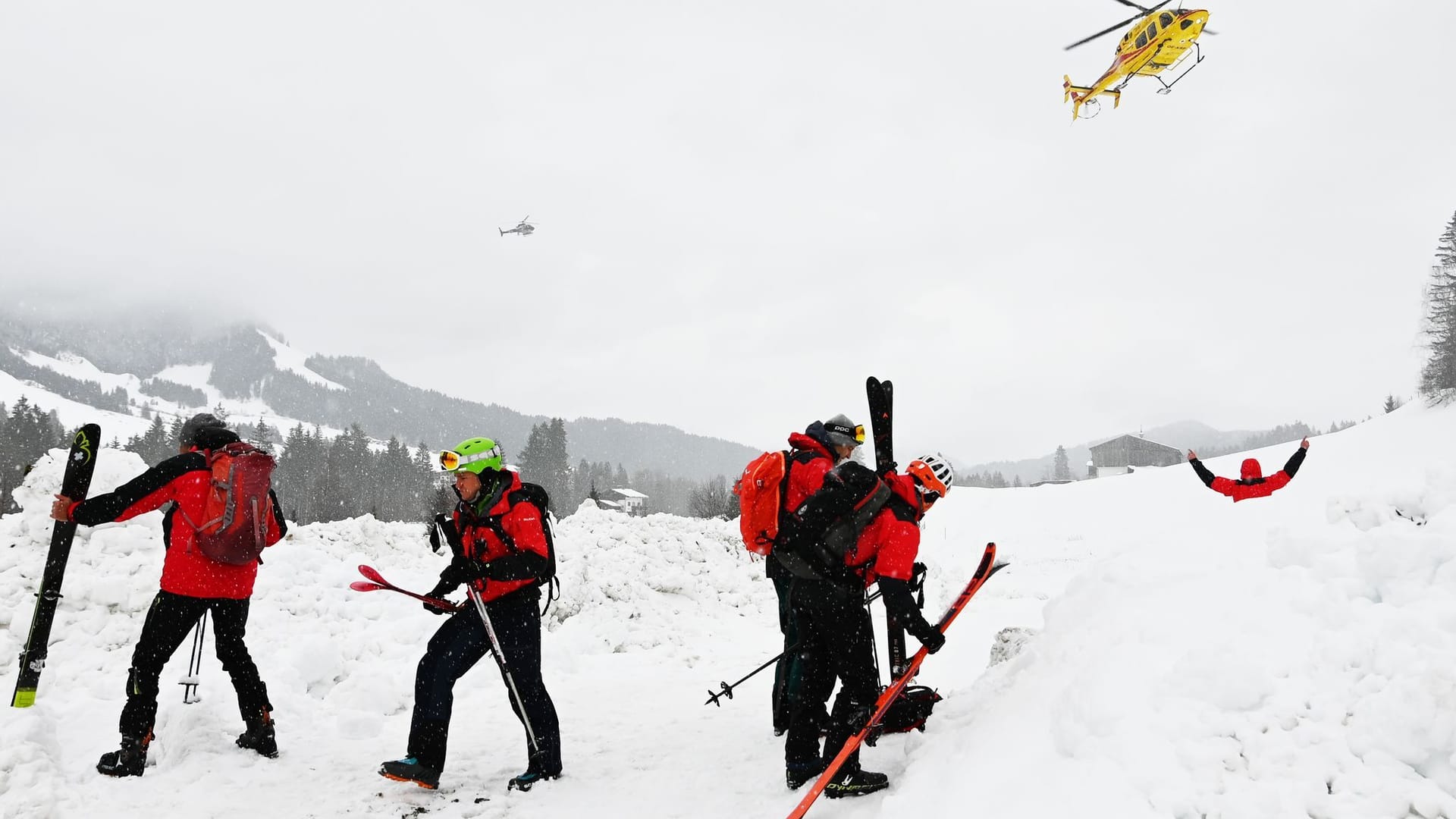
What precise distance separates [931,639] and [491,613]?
2939mm

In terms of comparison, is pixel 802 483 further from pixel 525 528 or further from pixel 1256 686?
pixel 1256 686

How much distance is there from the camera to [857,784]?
170 inches

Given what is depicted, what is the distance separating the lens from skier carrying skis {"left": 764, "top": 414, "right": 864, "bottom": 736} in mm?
5473

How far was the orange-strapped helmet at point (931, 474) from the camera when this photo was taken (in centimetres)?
474

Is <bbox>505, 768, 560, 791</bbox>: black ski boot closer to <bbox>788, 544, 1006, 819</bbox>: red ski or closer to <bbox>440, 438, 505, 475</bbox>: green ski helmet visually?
<bbox>788, 544, 1006, 819</bbox>: red ski

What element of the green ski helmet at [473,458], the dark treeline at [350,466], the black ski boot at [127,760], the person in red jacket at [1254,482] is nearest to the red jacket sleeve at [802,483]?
the green ski helmet at [473,458]

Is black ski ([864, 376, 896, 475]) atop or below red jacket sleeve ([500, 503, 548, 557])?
atop

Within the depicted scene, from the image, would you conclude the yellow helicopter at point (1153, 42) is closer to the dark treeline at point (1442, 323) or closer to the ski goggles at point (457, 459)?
the ski goggles at point (457, 459)

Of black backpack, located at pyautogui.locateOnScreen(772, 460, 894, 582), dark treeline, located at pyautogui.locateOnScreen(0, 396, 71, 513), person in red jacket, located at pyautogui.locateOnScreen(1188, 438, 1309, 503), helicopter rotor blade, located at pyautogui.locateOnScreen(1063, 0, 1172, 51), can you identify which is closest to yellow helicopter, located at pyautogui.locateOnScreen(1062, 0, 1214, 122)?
Answer: helicopter rotor blade, located at pyautogui.locateOnScreen(1063, 0, 1172, 51)

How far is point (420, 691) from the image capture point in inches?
200

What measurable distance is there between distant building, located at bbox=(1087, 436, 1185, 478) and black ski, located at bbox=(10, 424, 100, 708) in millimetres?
68591

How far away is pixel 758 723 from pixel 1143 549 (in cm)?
354

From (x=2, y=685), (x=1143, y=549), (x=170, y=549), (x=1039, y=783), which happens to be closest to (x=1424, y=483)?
(x=1143, y=549)

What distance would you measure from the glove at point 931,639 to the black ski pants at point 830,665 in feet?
0.98
